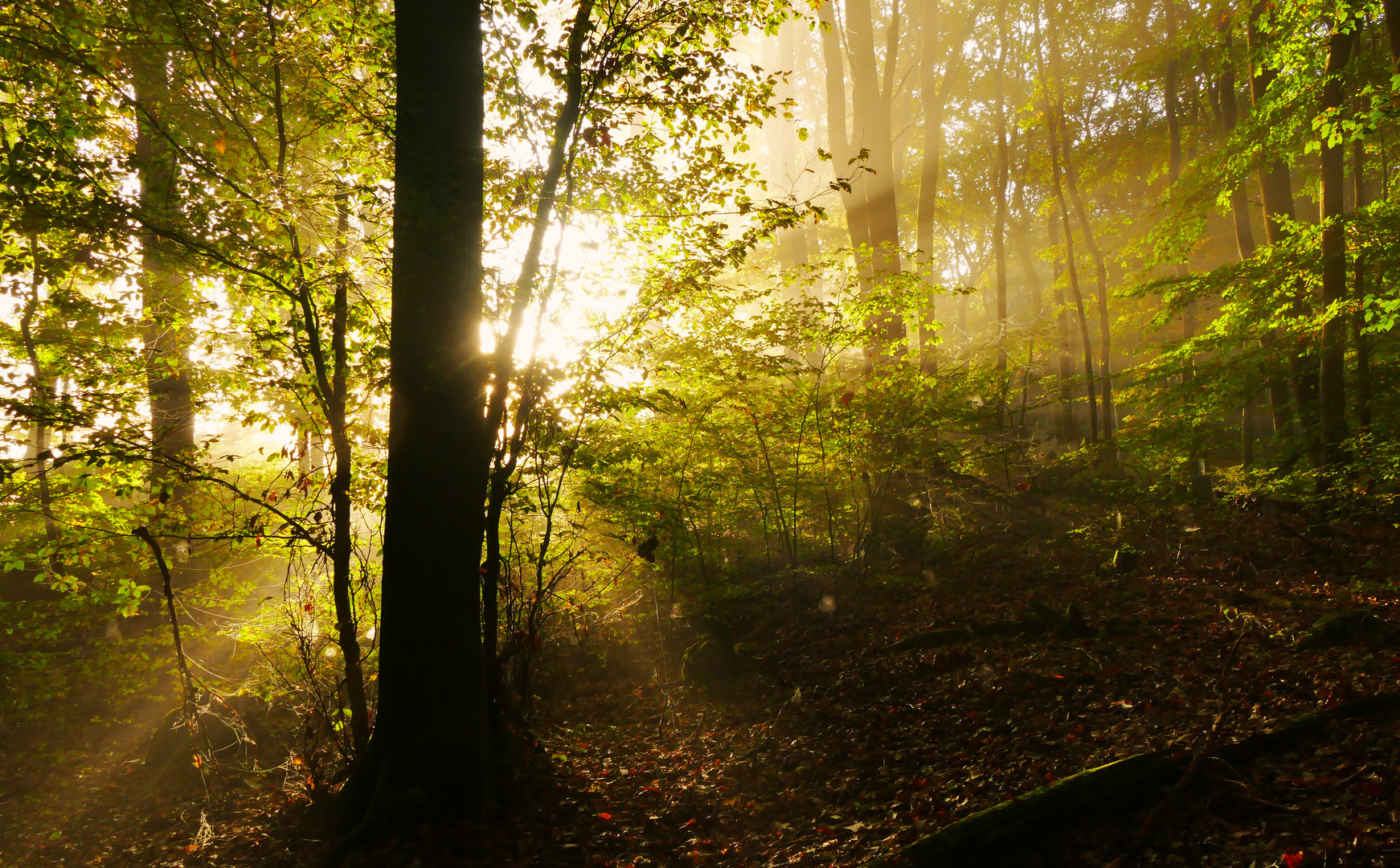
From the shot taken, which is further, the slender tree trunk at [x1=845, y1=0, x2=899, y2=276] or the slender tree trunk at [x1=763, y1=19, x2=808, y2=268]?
the slender tree trunk at [x1=763, y1=19, x2=808, y2=268]

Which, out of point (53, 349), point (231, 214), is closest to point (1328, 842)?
point (231, 214)

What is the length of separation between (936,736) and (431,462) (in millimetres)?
4339

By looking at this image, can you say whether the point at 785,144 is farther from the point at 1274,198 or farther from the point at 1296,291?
the point at 1296,291

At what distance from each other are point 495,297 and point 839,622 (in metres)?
5.65

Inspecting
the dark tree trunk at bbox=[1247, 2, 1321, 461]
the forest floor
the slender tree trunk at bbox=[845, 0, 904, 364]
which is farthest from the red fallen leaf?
the slender tree trunk at bbox=[845, 0, 904, 364]

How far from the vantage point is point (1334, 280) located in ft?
22.9

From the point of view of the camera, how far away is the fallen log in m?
3.27

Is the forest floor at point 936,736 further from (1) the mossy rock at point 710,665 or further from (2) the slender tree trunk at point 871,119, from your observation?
(2) the slender tree trunk at point 871,119

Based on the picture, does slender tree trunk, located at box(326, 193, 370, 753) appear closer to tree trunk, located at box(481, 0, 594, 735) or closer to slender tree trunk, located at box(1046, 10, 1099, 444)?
tree trunk, located at box(481, 0, 594, 735)

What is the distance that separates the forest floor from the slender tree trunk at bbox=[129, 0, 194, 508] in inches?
134

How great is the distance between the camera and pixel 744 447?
855 centimetres

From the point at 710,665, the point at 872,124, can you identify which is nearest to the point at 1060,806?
the point at 710,665

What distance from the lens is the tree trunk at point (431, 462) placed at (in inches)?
173

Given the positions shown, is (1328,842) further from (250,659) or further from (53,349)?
(53,349)
